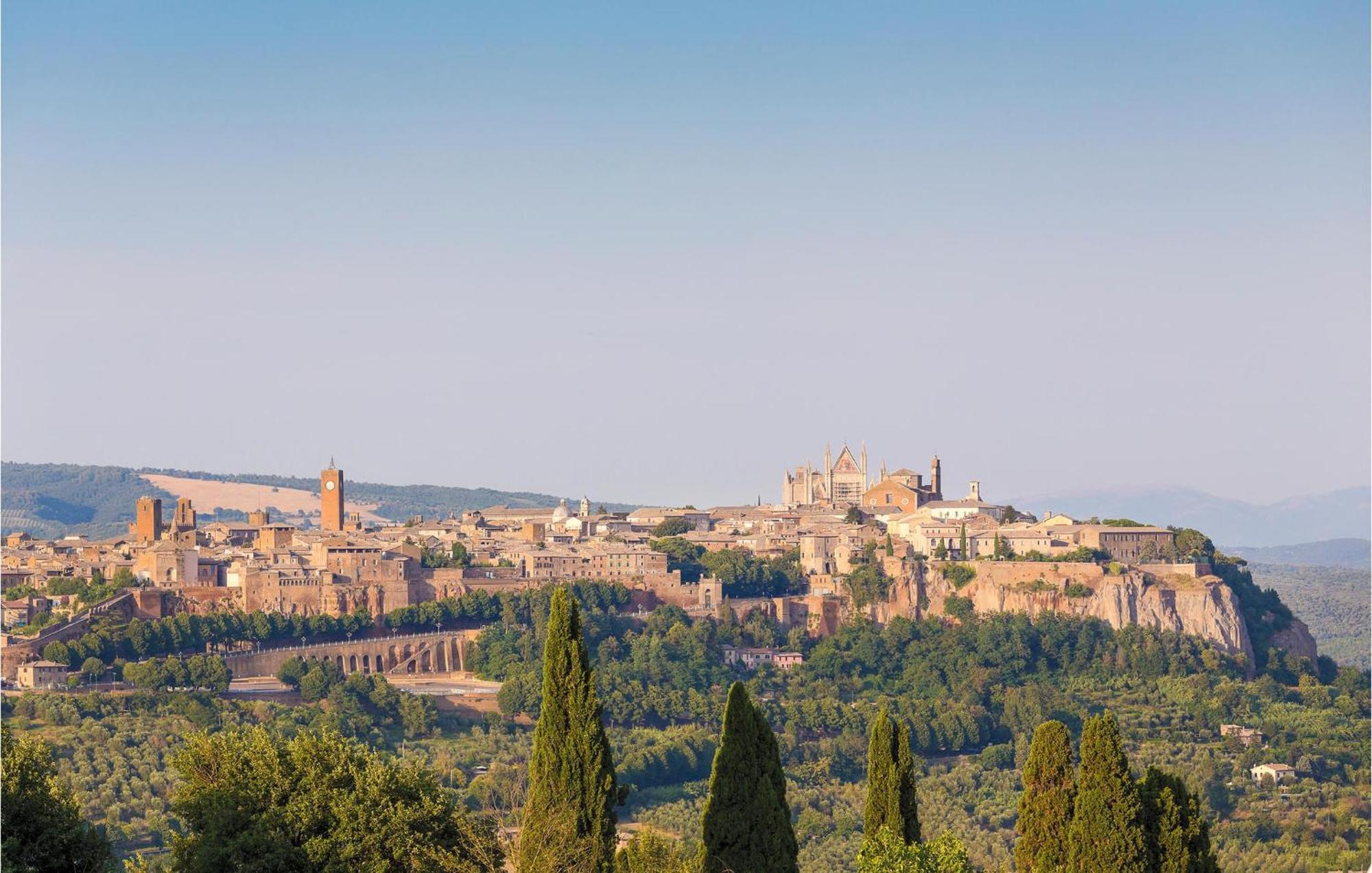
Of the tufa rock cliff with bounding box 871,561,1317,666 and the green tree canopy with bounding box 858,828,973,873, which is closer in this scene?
the green tree canopy with bounding box 858,828,973,873

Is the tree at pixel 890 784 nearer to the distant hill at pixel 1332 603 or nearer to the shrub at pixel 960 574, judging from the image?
the shrub at pixel 960 574

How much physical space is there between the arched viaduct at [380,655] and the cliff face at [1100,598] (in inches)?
501

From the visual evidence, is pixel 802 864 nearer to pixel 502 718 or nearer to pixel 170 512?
pixel 502 718

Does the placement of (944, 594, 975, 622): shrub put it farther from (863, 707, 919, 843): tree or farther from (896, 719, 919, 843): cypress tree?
(863, 707, 919, 843): tree

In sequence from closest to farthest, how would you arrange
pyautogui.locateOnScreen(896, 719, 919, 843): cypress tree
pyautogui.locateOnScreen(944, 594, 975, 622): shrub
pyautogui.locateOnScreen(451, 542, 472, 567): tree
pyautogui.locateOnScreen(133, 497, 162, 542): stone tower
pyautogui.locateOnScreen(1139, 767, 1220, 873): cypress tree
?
pyautogui.locateOnScreen(1139, 767, 1220, 873): cypress tree
pyautogui.locateOnScreen(896, 719, 919, 843): cypress tree
pyautogui.locateOnScreen(944, 594, 975, 622): shrub
pyautogui.locateOnScreen(451, 542, 472, 567): tree
pyautogui.locateOnScreen(133, 497, 162, 542): stone tower

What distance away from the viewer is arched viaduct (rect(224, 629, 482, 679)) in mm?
57156

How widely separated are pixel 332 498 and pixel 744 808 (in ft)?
214

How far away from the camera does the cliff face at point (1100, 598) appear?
209 ft

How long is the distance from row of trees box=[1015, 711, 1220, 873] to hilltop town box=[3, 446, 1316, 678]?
39.3 meters

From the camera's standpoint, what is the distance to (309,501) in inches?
A: 5792

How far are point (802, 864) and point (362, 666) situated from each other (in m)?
19.2

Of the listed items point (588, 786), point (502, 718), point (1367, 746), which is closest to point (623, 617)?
point (502, 718)

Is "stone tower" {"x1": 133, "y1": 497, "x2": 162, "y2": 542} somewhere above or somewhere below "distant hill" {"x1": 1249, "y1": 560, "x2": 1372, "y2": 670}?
above

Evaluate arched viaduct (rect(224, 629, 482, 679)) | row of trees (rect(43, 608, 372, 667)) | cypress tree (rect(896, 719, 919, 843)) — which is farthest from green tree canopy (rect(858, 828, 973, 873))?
arched viaduct (rect(224, 629, 482, 679))
